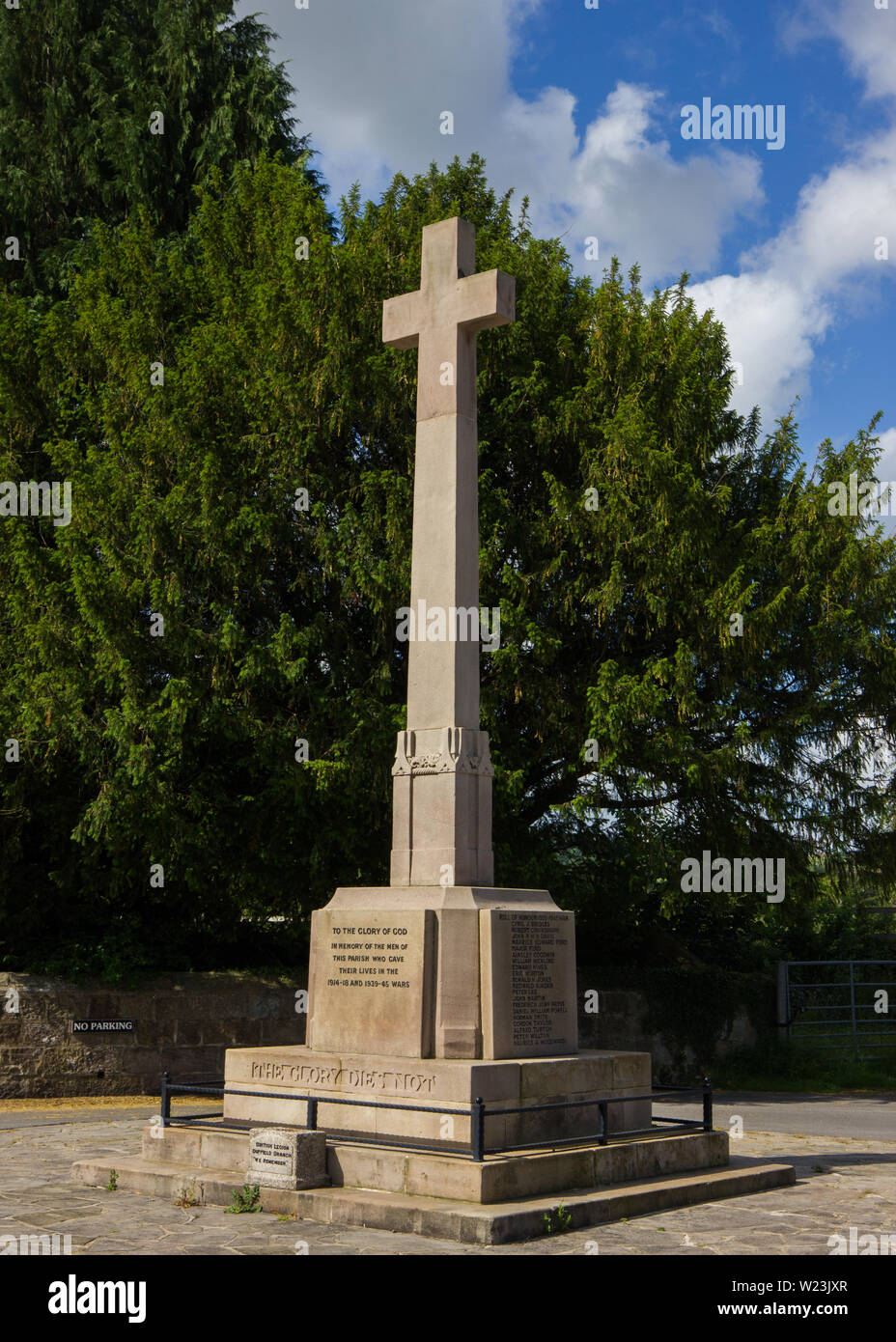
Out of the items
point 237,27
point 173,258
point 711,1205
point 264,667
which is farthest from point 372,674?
point 237,27

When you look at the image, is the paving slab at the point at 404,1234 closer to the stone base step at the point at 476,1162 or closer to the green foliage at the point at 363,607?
the stone base step at the point at 476,1162

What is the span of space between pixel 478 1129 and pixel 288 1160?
4.30 ft

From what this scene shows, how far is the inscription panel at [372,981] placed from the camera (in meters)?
9.03

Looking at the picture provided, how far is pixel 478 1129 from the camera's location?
310 inches

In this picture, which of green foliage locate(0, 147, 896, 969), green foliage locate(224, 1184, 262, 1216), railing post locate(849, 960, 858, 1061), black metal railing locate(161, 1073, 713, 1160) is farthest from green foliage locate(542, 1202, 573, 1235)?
railing post locate(849, 960, 858, 1061)

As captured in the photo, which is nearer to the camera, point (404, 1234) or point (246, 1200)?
point (404, 1234)

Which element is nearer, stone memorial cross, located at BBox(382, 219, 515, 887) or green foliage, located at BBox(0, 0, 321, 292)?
stone memorial cross, located at BBox(382, 219, 515, 887)

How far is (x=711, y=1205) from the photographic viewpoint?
8.78 m

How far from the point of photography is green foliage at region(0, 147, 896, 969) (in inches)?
611

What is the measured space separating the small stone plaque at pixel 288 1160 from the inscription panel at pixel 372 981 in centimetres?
93

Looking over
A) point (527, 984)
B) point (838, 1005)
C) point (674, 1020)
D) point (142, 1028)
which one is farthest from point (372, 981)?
point (838, 1005)

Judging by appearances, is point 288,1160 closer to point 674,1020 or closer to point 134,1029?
point 134,1029

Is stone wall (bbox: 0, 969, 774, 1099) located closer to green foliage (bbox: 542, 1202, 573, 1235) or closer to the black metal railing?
the black metal railing

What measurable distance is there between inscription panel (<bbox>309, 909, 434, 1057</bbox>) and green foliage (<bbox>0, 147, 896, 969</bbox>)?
18.1 feet
